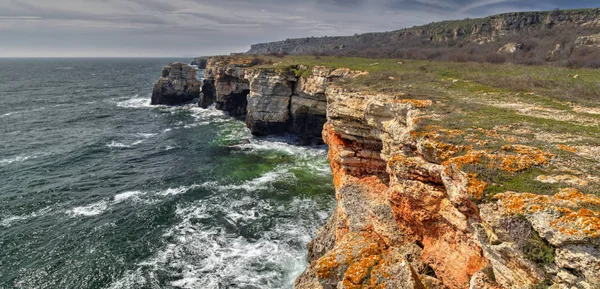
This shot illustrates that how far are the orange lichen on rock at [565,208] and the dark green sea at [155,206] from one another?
14601 mm

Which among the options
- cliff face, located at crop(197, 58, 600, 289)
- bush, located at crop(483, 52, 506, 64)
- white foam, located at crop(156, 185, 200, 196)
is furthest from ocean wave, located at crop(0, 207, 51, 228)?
bush, located at crop(483, 52, 506, 64)

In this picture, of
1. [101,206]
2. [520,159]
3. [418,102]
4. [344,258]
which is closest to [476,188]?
[520,159]

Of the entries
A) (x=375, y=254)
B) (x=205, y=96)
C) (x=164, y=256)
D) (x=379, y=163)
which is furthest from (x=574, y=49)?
(x=205, y=96)

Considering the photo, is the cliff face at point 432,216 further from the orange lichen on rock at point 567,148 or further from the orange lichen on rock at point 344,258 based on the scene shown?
the orange lichen on rock at point 567,148

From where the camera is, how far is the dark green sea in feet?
64.8

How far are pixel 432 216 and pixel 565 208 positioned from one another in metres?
4.35

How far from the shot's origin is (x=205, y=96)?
7206cm

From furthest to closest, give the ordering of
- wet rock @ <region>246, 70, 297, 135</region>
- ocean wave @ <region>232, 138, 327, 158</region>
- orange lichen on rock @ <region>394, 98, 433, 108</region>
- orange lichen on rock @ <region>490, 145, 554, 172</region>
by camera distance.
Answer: wet rock @ <region>246, 70, 297, 135</region>
ocean wave @ <region>232, 138, 327, 158</region>
orange lichen on rock @ <region>394, 98, 433, 108</region>
orange lichen on rock @ <region>490, 145, 554, 172</region>

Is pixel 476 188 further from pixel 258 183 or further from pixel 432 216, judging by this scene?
pixel 258 183

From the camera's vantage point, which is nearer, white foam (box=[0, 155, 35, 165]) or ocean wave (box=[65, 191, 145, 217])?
ocean wave (box=[65, 191, 145, 217])

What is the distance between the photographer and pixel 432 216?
1042 centimetres

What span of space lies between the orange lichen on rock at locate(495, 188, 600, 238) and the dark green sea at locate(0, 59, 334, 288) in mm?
14601

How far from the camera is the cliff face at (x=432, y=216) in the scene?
6.18m

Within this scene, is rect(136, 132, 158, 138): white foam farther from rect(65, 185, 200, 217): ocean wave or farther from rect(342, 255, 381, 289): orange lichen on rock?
rect(342, 255, 381, 289): orange lichen on rock
